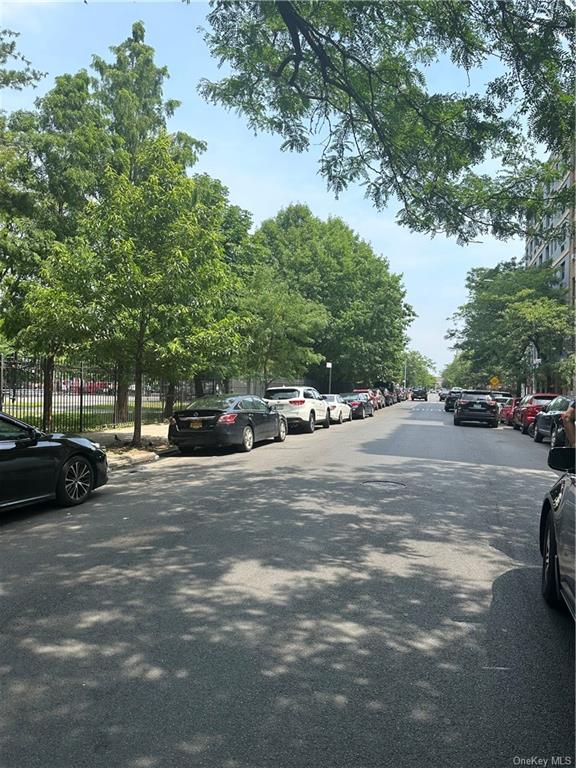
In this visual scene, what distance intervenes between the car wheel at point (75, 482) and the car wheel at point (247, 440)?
647cm

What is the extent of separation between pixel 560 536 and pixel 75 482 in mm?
6288

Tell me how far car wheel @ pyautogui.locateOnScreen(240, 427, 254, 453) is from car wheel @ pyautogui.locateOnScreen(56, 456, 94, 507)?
6470mm

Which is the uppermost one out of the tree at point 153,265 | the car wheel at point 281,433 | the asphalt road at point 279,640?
the tree at point 153,265

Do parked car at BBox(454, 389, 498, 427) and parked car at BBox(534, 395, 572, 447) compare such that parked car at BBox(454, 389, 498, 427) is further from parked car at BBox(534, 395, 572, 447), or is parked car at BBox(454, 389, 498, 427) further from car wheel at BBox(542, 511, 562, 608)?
car wheel at BBox(542, 511, 562, 608)

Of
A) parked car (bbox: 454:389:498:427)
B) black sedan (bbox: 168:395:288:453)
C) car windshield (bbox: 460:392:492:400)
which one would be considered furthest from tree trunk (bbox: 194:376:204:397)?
black sedan (bbox: 168:395:288:453)

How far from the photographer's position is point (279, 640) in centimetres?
385

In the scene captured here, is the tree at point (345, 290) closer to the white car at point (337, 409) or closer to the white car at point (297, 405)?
the white car at point (337, 409)

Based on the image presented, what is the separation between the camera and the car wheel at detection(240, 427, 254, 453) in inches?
589

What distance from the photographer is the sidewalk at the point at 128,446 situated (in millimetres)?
12930

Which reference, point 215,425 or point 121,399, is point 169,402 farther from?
point 215,425

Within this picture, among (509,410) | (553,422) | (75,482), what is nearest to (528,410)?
(509,410)

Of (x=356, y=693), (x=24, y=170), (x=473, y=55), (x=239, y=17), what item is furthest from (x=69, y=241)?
(x=356, y=693)

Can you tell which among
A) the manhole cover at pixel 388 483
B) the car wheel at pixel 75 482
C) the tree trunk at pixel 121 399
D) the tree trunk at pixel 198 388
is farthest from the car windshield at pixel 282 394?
the car wheel at pixel 75 482

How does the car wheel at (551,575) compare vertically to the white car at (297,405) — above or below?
below
